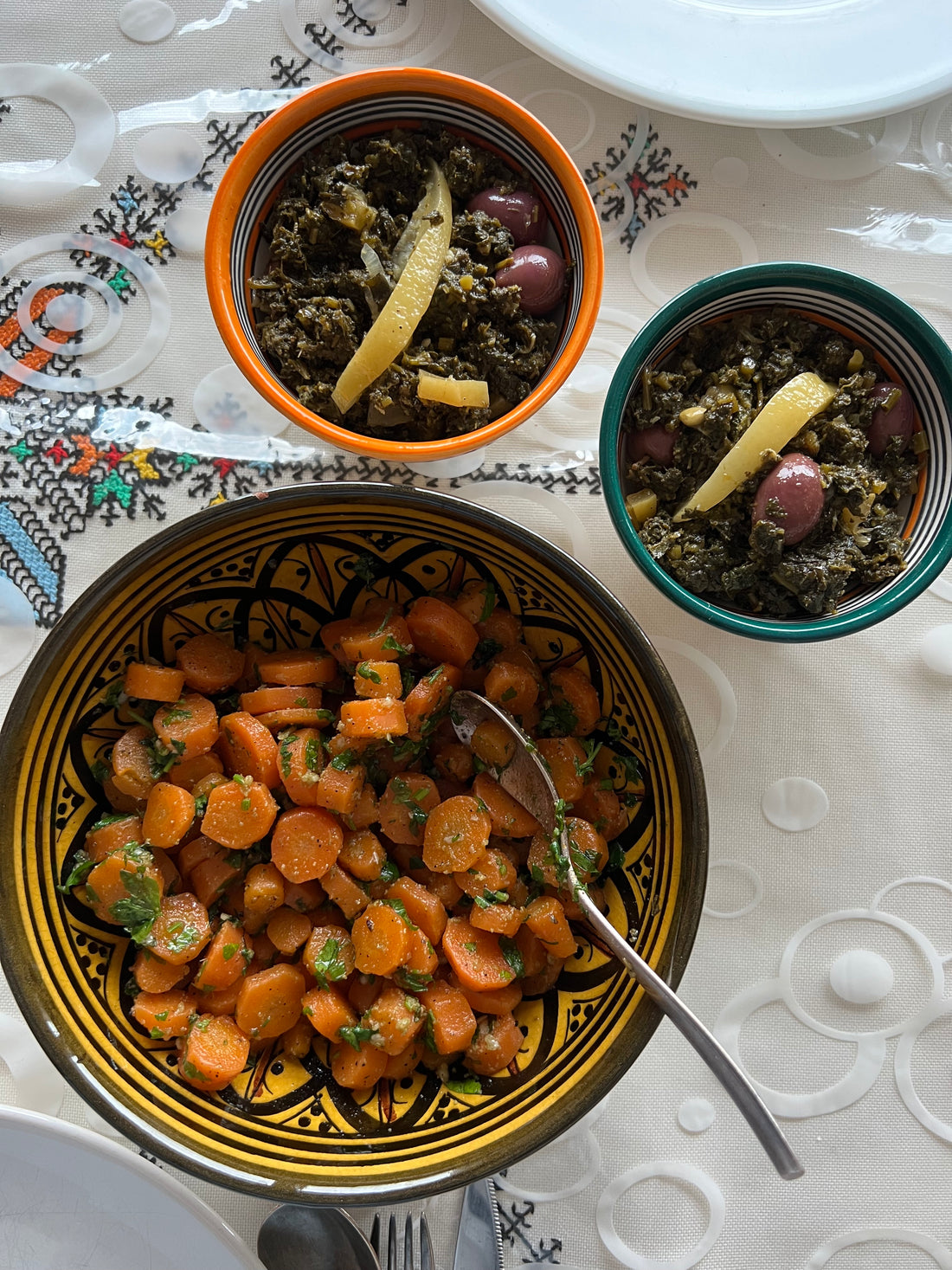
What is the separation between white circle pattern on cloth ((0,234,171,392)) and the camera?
5.48ft

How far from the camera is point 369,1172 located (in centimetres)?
127

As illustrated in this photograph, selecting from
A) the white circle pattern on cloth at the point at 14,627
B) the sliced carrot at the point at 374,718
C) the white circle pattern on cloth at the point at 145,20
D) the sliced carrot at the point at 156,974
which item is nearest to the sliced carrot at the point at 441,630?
the sliced carrot at the point at 374,718

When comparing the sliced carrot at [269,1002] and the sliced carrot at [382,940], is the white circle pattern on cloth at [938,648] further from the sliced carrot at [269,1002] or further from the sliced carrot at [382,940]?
the sliced carrot at [269,1002]

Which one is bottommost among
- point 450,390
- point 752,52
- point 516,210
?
point 450,390

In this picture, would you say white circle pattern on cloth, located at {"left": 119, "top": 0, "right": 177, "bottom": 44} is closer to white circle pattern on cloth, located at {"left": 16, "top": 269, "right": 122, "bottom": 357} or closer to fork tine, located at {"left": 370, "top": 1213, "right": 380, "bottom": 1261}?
white circle pattern on cloth, located at {"left": 16, "top": 269, "right": 122, "bottom": 357}

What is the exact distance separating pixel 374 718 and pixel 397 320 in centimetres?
60

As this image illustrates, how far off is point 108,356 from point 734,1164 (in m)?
1.83

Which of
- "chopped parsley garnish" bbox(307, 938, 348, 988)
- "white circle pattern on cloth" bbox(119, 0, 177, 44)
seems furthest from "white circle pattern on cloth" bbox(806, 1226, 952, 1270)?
"white circle pattern on cloth" bbox(119, 0, 177, 44)

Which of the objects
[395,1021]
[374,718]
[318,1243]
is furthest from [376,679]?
[318,1243]

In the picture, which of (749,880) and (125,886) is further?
(749,880)

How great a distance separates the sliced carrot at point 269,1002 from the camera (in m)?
1.34

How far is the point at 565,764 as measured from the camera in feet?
4.66

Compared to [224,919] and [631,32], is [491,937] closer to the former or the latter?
[224,919]

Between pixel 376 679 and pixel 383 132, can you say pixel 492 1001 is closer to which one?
pixel 376 679
